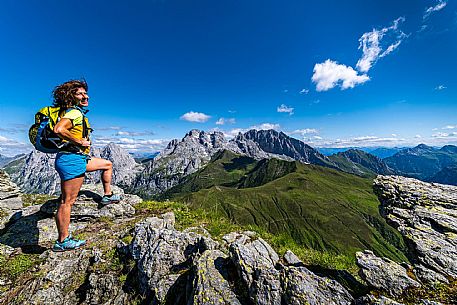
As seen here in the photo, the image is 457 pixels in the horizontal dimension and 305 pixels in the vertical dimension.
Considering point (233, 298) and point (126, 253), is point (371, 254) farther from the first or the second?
point (126, 253)

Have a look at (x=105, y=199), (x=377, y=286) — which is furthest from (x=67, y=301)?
(x=377, y=286)

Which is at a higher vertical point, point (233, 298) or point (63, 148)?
point (63, 148)

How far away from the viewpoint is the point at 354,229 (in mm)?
199500

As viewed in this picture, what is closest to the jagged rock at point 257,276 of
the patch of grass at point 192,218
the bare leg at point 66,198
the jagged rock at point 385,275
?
the jagged rock at point 385,275

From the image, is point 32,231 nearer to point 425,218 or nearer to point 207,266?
point 207,266

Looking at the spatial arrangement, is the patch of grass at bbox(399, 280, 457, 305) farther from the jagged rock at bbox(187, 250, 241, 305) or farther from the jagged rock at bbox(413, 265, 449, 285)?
the jagged rock at bbox(187, 250, 241, 305)

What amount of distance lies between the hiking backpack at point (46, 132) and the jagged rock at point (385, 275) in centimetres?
987

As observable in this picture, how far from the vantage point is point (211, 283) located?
588 centimetres

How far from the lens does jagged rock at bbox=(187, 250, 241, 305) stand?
549 cm

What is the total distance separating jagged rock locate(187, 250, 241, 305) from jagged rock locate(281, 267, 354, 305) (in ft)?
4.45

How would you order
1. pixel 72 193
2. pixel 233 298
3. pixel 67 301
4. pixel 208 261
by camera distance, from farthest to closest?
pixel 72 193 < pixel 67 301 < pixel 208 261 < pixel 233 298

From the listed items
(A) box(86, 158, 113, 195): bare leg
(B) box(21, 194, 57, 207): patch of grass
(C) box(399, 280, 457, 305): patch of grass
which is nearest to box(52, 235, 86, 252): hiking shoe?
(A) box(86, 158, 113, 195): bare leg

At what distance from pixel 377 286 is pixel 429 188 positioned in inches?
238

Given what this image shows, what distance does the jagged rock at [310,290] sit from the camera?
513 cm
